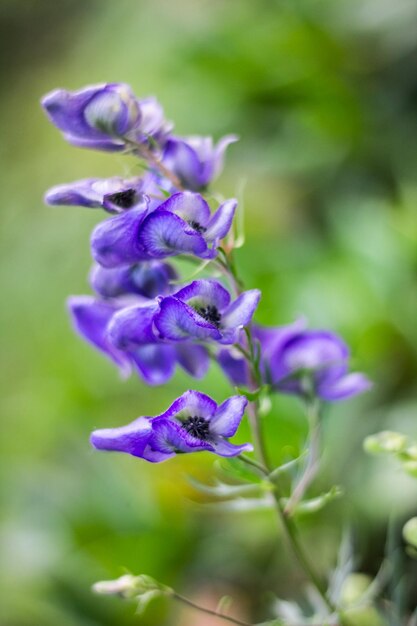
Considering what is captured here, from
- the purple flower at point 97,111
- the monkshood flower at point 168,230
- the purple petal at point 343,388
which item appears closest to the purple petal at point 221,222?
the monkshood flower at point 168,230

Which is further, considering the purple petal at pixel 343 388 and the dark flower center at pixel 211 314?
the purple petal at pixel 343 388

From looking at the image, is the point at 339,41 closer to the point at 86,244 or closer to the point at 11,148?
the point at 86,244

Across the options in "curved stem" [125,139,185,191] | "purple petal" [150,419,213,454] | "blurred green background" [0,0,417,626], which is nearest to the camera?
"purple petal" [150,419,213,454]

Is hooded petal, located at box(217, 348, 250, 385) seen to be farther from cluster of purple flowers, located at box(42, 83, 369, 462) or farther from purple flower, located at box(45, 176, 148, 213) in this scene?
purple flower, located at box(45, 176, 148, 213)

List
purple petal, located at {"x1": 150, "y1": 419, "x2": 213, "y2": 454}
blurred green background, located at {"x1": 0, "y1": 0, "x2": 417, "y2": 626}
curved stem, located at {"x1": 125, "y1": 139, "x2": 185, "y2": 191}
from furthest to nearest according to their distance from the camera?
1. blurred green background, located at {"x1": 0, "y1": 0, "x2": 417, "y2": 626}
2. curved stem, located at {"x1": 125, "y1": 139, "x2": 185, "y2": 191}
3. purple petal, located at {"x1": 150, "y1": 419, "x2": 213, "y2": 454}

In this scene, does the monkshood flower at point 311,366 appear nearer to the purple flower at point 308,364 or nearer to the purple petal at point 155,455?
the purple flower at point 308,364

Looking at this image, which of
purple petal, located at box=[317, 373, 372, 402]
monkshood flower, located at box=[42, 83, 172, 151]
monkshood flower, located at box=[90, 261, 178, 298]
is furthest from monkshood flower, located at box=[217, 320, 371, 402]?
monkshood flower, located at box=[42, 83, 172, 151]
